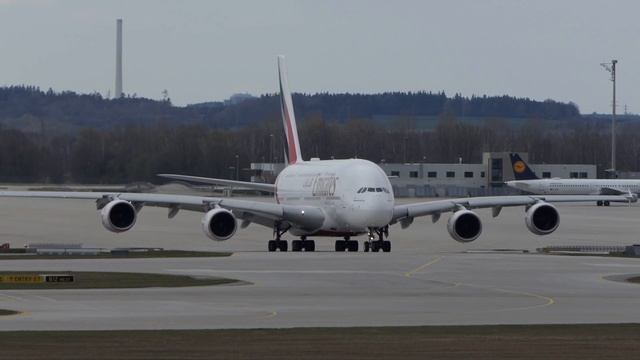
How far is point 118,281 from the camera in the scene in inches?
1425

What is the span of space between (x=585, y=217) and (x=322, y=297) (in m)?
68.2

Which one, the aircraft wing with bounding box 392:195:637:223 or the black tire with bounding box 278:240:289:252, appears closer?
the aircraft wing with bounding box 392:195:637:223

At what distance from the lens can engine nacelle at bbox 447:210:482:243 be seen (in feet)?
169

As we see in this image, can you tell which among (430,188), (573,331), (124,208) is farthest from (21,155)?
(573,331)

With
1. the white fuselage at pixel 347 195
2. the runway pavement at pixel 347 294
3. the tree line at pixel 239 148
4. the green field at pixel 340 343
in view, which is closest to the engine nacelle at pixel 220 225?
the runway pavement at pixel 347 294

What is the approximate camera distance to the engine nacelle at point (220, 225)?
5000cm

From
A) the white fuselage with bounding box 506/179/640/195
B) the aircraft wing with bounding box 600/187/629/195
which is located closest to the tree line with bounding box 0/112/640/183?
the white fuselage with bounding box 506/179/640/195

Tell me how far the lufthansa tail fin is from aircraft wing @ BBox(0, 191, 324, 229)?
266 ft

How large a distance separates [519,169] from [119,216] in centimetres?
8776

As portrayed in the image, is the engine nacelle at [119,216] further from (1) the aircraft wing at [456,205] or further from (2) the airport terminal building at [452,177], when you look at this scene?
(2) the airport terminal building at [452,177]

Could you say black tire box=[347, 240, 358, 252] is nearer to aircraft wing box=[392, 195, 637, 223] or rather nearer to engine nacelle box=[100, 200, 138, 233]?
aircraft wing box=[392, 195, 637, 223]

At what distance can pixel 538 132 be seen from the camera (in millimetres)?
195000

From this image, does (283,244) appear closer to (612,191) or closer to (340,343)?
(340,343)

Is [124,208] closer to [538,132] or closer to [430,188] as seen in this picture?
[430,188]
